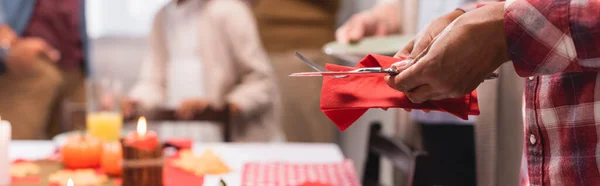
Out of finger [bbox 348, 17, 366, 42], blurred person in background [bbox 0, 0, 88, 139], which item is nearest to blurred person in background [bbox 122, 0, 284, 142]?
blurred person in background [bbox 0, 0, 88, 139]

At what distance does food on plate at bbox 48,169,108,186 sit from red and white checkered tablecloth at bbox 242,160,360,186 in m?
0.29

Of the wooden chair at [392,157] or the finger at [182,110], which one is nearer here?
the wooden chair at [392,157]

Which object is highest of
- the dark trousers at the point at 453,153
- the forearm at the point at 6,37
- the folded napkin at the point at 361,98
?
the forearm at the point at 6,37

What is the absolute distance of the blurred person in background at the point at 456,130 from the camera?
1.15m

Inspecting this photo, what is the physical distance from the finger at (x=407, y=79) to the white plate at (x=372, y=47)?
1.69 ft

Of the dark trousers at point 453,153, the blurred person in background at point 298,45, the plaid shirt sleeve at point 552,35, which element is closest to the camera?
the plaid shirt sleeve at point 552,35

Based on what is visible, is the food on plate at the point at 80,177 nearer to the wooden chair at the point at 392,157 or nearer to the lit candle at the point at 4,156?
the lit candle at the point at 4,156

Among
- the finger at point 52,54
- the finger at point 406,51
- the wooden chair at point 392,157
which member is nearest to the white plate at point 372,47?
the wooden chair at point 392,157

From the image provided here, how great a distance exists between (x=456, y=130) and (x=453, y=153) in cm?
6

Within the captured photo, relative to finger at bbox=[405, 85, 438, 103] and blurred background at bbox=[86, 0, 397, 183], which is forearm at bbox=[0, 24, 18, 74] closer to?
blurred background at bbox=[86, 0, 397, 183]

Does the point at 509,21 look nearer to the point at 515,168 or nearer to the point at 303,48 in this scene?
the point at 515,168

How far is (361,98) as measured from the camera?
0.66m

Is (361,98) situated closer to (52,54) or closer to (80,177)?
(80,177)

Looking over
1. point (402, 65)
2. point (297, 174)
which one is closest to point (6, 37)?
point (297, 174)
